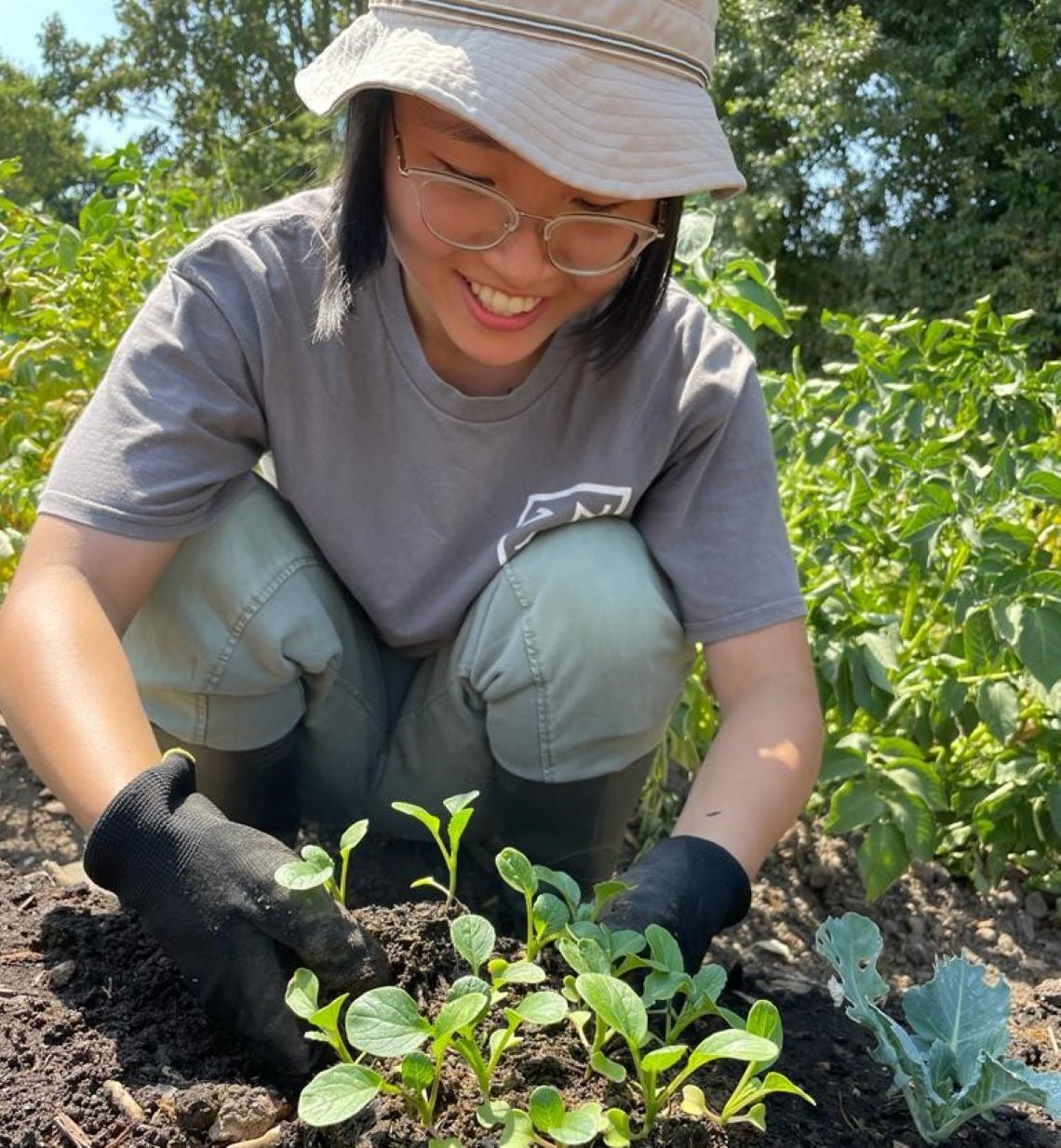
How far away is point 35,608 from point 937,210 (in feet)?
31.3

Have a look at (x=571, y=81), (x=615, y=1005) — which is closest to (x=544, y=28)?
(x=571, y=81)

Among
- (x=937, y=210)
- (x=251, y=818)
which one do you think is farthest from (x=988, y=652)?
(x=937, y=210)

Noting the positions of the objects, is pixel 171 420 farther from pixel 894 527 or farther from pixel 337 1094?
pixel 894 527

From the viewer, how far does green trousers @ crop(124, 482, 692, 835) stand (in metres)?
1.64

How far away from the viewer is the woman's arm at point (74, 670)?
1.30m

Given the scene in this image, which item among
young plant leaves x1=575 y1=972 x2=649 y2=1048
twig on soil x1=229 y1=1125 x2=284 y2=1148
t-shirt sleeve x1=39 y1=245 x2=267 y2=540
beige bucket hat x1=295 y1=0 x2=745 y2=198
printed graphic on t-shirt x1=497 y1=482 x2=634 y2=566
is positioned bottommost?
twig on soil x1=229 y1=1125 x2=284 y2=1148

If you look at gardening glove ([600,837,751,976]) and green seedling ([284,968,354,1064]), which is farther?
gardening glove ([600,837,751,976])

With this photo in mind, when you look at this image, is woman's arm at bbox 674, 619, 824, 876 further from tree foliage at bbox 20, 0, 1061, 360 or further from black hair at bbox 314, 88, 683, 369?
tree foliage at bbox 20, 0, 1061, 360

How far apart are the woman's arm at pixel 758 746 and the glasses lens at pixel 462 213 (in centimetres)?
57

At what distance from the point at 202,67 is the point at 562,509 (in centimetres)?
1759

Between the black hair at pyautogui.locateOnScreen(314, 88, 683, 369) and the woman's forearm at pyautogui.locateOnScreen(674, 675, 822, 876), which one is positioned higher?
the black hair at pyautogui.locateOnScreen(314, 88, 683, 369)

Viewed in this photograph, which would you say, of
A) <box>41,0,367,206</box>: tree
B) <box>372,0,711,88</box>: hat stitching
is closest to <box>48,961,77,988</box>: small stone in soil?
<box>372,0,711,88</box>: hat stitching

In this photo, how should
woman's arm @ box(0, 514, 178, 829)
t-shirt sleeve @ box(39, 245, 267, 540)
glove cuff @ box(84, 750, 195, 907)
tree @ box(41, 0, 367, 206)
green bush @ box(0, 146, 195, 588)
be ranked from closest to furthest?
glove cuff @ box(84, 750, 195, 907), woman's arm @ box(0, 514, 178, 829), t-shirt sleeve @ box(39, 245, 267, 540), green bush @ box(0, 146, 195, 588), tree @ box(41, 0, 367, 206)

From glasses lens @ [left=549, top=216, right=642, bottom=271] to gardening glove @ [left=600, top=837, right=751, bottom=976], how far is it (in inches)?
24.0
